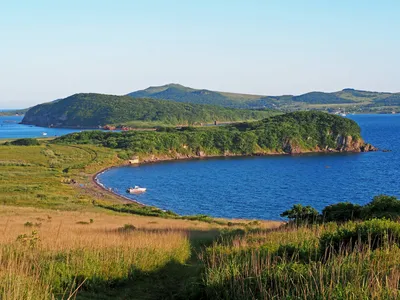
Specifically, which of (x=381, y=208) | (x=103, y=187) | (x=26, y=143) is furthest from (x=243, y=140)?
(x=381, y=208)

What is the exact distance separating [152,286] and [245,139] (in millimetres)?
154068

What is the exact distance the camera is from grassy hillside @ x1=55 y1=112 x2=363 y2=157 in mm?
156550

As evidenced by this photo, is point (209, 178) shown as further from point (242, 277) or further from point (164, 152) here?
point (242, 277)

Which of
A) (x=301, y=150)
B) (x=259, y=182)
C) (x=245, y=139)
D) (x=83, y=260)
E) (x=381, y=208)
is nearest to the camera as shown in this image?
(x=83, y=260)

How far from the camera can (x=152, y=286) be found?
11.9 metres

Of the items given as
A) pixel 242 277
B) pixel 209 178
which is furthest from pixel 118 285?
pixel 209 178

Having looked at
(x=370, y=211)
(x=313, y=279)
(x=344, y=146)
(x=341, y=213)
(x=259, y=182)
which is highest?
(x=313, y=279)

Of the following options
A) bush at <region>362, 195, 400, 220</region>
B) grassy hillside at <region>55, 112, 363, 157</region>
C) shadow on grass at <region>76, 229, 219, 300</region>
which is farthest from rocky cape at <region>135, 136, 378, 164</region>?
shadow on grass at <region>76, 229, 219, 300</region>

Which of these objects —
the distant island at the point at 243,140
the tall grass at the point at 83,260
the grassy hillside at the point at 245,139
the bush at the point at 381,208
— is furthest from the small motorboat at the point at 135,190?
the tall grass at the point at 83,260

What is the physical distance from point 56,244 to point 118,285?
9.84 ft

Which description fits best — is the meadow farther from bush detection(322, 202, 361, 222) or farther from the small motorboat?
the small motorboat

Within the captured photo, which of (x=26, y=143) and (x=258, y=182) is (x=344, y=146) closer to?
(x=258, y=182)

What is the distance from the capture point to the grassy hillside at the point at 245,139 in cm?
15655

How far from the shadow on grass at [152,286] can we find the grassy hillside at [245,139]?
452 feet
